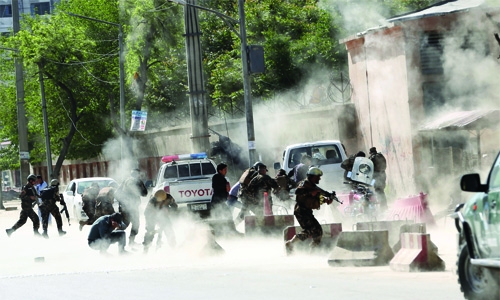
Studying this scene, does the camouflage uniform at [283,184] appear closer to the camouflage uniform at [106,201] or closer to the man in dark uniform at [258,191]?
the man in dark uniform at [258,191]

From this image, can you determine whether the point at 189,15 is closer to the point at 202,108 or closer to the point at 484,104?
the point at 202,108

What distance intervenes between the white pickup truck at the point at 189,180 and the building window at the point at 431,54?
633 centimetres

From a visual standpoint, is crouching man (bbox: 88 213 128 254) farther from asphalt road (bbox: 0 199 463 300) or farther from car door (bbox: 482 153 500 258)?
car door (bbox: 482 153 500 258)

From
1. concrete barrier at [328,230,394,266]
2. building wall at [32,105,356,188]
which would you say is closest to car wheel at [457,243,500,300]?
concrete barrier at [328,230,394,266]

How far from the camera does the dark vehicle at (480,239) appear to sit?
9562 mm

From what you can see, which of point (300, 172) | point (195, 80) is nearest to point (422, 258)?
point (300, 172)

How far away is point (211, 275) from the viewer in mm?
15164

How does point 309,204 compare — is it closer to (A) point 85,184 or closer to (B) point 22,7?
(A) point 85,184

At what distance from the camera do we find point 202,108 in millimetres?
32406

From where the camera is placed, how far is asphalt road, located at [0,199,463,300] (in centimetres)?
1245

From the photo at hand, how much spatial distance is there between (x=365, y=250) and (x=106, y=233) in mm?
5671

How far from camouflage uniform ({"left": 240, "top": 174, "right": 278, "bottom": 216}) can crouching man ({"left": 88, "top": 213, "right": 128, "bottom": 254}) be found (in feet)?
12.4

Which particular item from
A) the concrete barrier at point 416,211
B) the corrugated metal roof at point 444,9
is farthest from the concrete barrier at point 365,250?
the corrugated metal roof at point 444,9

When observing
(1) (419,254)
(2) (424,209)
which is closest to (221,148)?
(2) (424,209)
